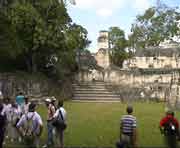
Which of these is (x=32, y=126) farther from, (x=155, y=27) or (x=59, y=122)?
(x=155, y=27)

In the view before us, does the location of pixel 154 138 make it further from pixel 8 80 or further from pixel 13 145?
pixel 8 80

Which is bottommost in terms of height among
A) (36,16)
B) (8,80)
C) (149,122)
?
(149,122)

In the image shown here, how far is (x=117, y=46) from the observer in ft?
222

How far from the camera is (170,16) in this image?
2215 inches

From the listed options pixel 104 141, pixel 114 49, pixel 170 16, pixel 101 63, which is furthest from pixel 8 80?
pixel 114 49

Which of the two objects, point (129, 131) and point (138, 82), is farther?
point (138, 82)

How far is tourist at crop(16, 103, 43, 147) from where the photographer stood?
38.3 feet

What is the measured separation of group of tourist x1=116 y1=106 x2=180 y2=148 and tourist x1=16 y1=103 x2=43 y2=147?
2398 mm

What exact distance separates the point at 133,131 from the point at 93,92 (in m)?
23.1

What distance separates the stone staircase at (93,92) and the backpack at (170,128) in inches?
810

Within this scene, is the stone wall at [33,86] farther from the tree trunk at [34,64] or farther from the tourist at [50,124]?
the tourist at [50,124]

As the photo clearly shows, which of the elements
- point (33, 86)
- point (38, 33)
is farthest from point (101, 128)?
point (33, 86)

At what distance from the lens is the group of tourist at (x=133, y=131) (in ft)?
33.7

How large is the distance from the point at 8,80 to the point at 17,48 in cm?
209
